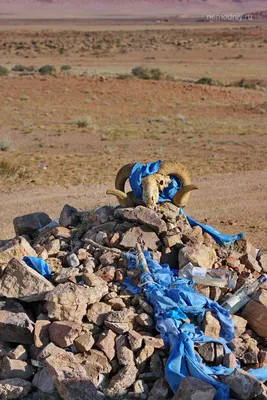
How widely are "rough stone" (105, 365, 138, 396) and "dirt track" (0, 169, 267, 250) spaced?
6.35 metres

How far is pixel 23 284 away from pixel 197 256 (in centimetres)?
222

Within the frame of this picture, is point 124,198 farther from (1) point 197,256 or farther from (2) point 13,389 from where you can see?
(2) point 13,389

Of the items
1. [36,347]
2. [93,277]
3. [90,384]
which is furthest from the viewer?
[93,277]

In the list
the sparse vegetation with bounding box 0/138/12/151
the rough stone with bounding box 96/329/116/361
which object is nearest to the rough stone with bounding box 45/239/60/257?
the rough stone with bounding box 96/329/116/361

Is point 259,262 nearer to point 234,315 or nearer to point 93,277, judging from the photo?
point 234,315

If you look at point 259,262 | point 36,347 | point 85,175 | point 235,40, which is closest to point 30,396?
point 36,347

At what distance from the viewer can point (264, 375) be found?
23.7ft

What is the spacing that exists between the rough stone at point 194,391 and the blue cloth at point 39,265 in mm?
2425

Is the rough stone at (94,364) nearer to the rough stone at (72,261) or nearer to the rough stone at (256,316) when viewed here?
the rough stone at (72,261)

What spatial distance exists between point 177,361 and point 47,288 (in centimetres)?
172

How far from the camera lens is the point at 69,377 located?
669 cm

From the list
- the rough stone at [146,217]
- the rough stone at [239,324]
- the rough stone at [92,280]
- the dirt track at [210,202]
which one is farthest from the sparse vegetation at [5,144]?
the rough stone at [239,324]

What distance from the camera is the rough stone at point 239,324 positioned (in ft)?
25.3

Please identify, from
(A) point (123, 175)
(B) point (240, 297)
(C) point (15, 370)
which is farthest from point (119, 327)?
(A) point (123, 175)
